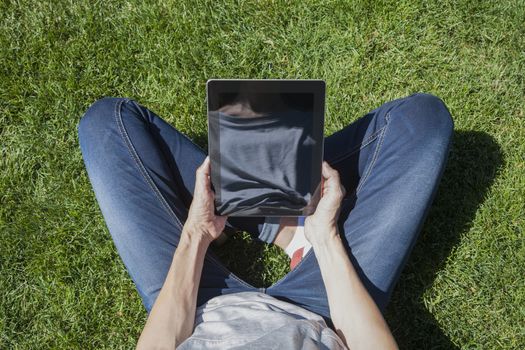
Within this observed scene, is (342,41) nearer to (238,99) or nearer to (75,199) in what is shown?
(238,99)

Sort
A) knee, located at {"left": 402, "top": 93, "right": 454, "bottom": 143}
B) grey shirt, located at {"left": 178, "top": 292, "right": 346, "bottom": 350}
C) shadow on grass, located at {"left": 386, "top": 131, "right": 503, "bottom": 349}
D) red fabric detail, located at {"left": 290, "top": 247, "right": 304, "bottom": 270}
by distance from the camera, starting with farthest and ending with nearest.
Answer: shadow on grass, located at {"left": 386, "top": 131, "right": 503, "bottom": 349}
red fabric detail, located at {"left": 290, "top": 247, "right": 304, "bottom": 270}
knee, located at {"left": 402, "top": 93, "right": 454, "bottom": 143}
grey shirt, located at {"left": 178, "top": 292, "right": 346, "bottom": 350}

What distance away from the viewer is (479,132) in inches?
112

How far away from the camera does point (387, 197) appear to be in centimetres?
219

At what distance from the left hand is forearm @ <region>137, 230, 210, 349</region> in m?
0.03

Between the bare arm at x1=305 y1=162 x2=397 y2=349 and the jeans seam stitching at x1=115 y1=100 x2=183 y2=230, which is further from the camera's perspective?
the jeans seam stitching at x1=115 y1=100 x2=183 y2=230

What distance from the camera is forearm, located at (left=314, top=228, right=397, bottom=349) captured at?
6.26 ft

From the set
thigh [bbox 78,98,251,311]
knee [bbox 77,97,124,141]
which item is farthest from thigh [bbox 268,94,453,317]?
knee [bbox 77,97,124,141]

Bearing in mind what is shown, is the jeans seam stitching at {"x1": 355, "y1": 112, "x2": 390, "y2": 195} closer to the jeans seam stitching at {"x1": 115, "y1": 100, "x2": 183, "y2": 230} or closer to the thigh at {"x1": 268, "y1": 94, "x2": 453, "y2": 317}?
the thigh at {"x1": 268, "y1": 94, "x2": 453, "y2": 317}

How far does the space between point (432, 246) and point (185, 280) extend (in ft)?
4.21

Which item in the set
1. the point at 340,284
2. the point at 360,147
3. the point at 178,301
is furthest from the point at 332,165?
the point at 178,301

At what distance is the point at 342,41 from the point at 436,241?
3.61 ft

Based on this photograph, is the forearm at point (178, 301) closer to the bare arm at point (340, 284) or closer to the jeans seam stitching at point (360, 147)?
the bare arm at point (340, 284)

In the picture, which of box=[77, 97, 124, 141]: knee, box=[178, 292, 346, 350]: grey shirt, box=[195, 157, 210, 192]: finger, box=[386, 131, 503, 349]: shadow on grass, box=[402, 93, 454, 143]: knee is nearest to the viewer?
box=[178, 292, 346, 350]: grey shirt

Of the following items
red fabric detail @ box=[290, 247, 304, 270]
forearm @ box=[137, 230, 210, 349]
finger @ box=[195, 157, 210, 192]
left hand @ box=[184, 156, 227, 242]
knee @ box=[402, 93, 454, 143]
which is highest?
knee @ box=[402, 93, 454, 143]
